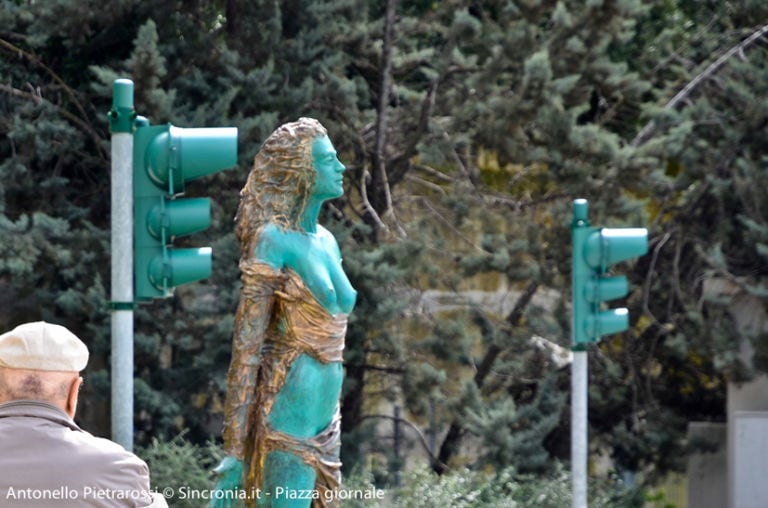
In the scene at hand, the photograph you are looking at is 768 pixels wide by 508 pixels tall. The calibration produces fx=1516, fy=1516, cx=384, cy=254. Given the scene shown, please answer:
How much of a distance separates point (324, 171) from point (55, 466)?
3379 millimetres

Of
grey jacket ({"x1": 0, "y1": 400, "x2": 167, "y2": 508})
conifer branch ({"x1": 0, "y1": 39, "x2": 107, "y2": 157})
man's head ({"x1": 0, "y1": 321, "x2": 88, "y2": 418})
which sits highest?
conifer branch ({"x1": 0, "y1": 39, "x2": 107, "y2": 157})

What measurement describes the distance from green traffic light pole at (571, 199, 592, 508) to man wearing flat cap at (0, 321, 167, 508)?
20.8ft

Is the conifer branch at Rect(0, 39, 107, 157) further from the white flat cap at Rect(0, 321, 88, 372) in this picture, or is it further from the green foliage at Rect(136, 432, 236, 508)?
the white flat cap at Rect(0, 321, 88, 372)

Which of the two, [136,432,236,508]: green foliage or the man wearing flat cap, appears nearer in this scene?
the man wearing flat cap

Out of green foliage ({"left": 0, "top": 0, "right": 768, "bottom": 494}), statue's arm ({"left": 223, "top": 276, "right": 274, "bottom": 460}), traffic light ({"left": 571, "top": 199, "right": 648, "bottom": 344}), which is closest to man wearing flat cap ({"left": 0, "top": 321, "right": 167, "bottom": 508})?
statue's arm ({"left": 223, "top": 276, "right": 274, "bottom": 460})

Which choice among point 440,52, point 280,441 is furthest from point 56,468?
point 440,52

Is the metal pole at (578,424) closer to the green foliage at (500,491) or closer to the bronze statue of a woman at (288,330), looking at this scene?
the green foliage at (500,491)

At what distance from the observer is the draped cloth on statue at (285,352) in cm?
693

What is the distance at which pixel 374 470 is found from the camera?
1315 centimetres

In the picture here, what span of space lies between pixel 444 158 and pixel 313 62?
149cm

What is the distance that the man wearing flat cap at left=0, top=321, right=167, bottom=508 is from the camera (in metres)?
3.86

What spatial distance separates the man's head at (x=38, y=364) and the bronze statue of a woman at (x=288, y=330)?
297cm

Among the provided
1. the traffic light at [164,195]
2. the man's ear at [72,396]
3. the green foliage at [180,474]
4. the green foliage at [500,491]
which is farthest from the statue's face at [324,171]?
the green foliage at [500,491]

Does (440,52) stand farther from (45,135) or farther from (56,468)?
(56,468)
